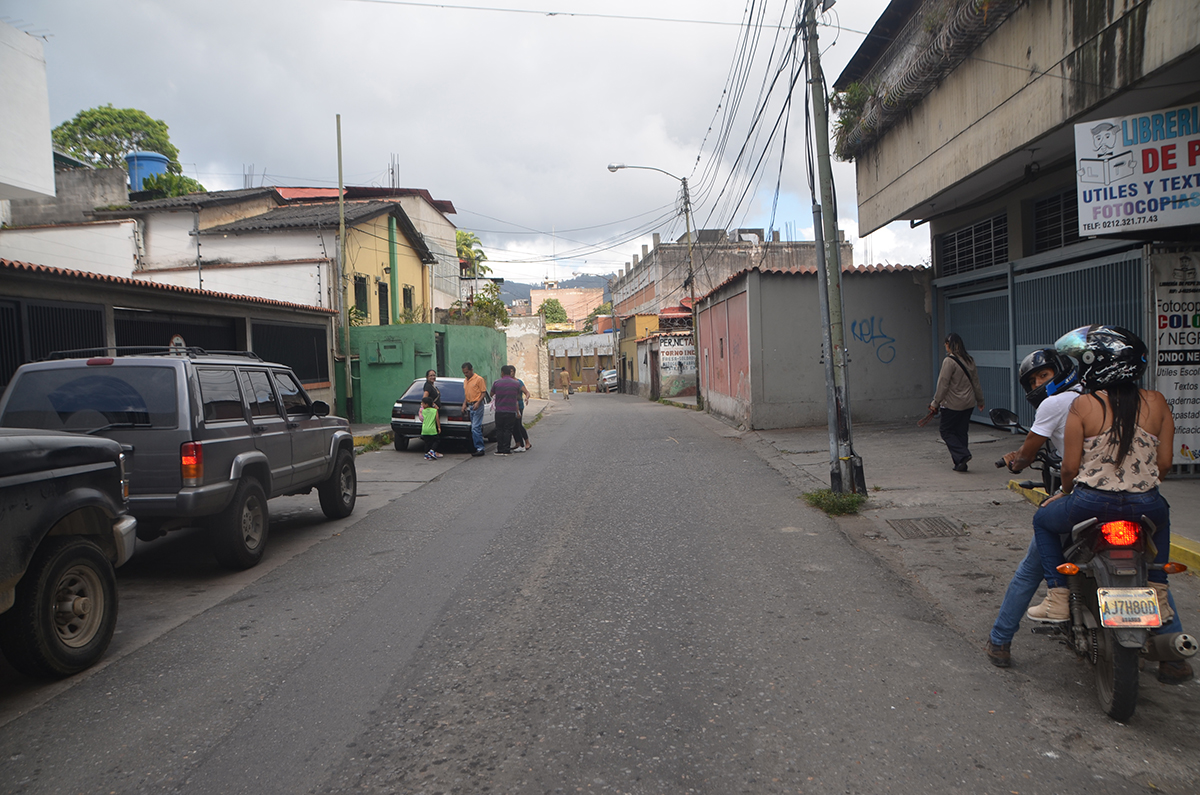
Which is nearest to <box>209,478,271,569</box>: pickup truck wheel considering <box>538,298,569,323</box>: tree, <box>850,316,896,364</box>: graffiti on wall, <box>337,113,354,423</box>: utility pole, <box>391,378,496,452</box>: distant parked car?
<box>391,378,496,452</box>: distant parked car

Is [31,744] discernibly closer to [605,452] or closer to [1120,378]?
[1120,378]

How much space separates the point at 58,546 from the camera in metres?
4.36

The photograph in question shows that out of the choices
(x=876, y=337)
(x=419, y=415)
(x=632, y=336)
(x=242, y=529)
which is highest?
(x=632, y=336)

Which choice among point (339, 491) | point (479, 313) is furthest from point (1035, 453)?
point (479, 313)

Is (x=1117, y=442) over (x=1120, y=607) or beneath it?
over

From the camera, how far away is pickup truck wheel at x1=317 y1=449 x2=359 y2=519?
8922 mm

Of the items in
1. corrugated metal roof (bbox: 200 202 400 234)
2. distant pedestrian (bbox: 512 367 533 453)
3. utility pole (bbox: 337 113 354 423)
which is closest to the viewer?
distant pedestrian (bbox: 512 367 533 453)

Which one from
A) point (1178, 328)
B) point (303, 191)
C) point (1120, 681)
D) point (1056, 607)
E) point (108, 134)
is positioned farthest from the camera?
point (108, 134)

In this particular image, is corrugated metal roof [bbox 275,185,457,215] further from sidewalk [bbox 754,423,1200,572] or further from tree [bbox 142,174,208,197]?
sidewalk [bbox 754,423,1200,572]

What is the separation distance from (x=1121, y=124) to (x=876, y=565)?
523 cm

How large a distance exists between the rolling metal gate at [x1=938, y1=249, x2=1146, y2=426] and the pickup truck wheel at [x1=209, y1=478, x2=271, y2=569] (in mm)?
9785

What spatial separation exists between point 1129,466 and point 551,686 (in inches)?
117

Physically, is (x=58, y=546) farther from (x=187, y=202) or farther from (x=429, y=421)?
(x=187, y=202)

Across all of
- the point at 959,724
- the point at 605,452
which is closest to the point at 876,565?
the point at 959,724
